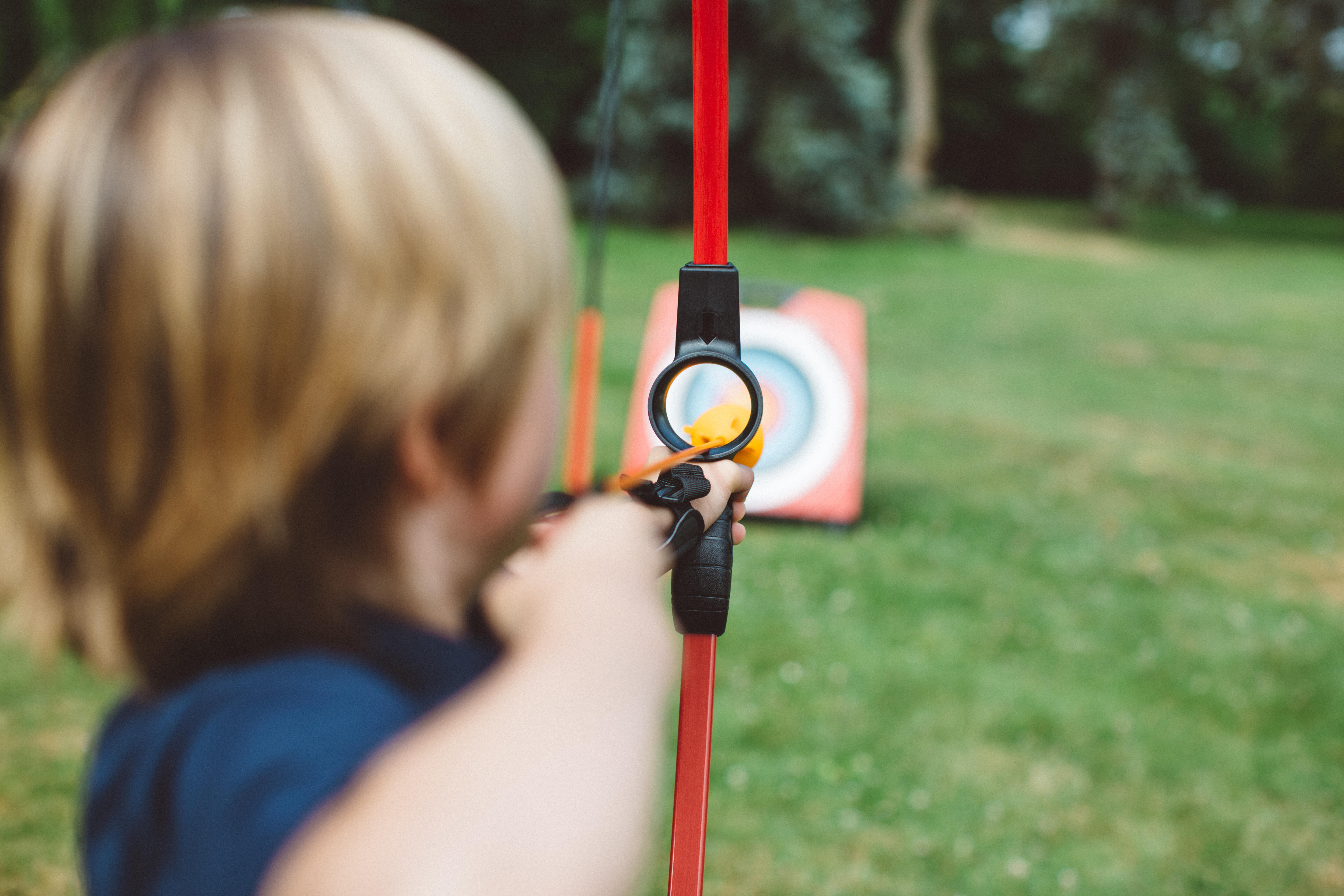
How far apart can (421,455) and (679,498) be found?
230mm

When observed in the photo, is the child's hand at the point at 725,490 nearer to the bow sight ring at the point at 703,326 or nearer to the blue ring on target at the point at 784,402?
the bow sight ring at the point at 703,326

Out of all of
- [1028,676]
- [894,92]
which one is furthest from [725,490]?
[894,92]

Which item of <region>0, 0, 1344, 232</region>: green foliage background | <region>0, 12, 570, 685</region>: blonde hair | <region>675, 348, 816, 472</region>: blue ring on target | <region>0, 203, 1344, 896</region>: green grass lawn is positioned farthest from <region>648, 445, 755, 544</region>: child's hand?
<region>0, 0, 1344, 232</region>: green foliage background

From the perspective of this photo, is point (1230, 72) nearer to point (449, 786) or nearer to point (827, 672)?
point (827, 672)

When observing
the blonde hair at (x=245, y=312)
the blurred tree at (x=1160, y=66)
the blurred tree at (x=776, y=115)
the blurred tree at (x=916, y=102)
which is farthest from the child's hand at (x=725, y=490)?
the blurred tree at (x=1160, y=66)

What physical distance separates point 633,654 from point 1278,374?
24.1 feet

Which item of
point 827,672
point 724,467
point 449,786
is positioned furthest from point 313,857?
point 827,672

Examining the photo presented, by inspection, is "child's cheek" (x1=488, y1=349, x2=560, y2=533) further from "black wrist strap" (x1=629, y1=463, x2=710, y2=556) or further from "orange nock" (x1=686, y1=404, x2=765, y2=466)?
"orange nock" (x1=686, y1=404, x2=765, y2=466)

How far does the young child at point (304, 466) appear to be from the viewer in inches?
17.5

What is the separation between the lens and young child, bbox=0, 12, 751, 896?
444 mm

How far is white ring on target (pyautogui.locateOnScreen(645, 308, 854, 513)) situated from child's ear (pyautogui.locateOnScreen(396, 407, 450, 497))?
2965 mm

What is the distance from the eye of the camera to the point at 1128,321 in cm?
870

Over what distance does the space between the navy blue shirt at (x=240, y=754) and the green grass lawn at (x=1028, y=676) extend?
4.74ft

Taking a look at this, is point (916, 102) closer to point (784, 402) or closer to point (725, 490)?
point (784, 402)
